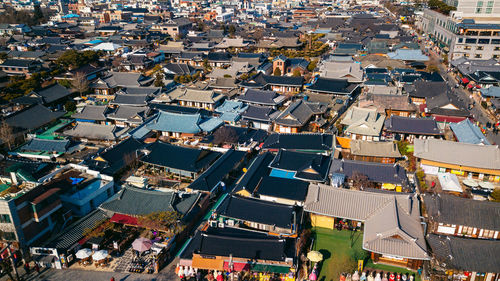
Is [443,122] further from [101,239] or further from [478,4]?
[478,4]

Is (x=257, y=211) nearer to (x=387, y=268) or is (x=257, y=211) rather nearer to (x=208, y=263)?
(x=208, y=263)

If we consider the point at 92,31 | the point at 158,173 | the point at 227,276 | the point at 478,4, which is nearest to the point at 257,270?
the point at 227,276

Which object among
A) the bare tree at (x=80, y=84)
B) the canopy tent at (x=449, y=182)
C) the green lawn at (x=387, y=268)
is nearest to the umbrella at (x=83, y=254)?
the green lawn at (x=387, y=268)

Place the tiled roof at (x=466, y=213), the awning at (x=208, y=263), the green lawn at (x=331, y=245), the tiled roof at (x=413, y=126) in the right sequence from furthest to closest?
the tiled roof at (x=413, y=126) < the tiled roof at (x=466, y=213) < the green lawn at (x=331, y=245) < the awning at (x=208, y=263)

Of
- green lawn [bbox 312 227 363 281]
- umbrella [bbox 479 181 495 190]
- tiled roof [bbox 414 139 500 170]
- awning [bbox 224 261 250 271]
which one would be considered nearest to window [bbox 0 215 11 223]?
awning [bbox 224 261 250 271]

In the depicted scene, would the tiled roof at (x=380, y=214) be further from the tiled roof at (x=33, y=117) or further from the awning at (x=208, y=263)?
the tiled roof at (x=33, y=117)

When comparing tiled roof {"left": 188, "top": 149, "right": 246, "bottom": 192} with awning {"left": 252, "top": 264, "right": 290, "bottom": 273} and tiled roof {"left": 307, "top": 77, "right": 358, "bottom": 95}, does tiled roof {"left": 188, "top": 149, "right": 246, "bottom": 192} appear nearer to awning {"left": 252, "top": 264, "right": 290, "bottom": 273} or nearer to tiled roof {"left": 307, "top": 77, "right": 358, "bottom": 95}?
awning {"left": 252, "top": 264, "right": 290, "bottom": 273}
